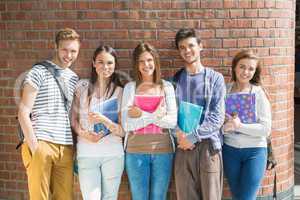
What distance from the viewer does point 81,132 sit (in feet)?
13.5

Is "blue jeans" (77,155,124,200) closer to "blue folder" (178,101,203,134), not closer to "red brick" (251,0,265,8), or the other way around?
"blue folder" (178,101,203,134)

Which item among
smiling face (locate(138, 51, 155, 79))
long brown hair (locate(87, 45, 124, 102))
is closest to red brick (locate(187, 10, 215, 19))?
smiling face (locate(138, 51, 155, 79))

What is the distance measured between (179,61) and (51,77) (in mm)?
1259

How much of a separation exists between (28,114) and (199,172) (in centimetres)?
150

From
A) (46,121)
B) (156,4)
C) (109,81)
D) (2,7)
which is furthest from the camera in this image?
(2,7)

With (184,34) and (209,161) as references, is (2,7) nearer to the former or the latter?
(184,34)

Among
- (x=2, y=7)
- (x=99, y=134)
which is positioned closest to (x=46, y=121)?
(x=99, y=134)

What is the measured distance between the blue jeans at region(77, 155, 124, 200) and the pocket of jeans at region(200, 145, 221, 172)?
0.69 meters

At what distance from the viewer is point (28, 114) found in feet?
12.8

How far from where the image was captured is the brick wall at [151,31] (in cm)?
455

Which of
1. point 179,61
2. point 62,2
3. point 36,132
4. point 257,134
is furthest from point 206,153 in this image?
point 62,2

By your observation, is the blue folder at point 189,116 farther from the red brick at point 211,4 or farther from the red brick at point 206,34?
the red brick at point 211,4

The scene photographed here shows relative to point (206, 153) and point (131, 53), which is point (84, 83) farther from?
point (206, 153)

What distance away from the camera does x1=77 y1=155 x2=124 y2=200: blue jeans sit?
4074 mm
